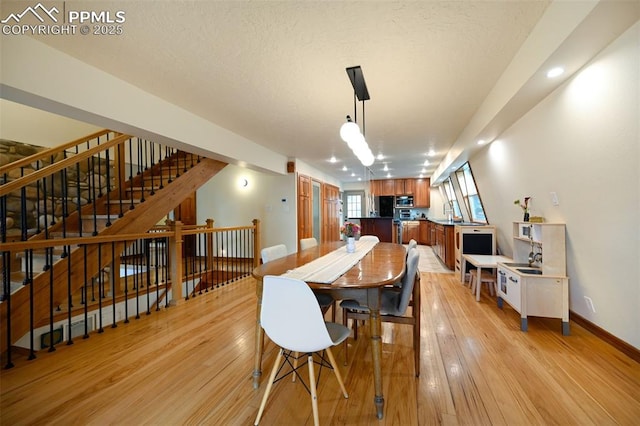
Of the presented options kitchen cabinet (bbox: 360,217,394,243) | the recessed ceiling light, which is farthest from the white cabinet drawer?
kitchen cabinet (bbox: 360,217,394,243)

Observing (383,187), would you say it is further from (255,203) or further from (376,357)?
(376,357)

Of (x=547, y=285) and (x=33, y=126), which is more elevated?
(x=33, y=126)

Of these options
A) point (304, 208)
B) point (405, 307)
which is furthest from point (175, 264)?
point (304, 208)

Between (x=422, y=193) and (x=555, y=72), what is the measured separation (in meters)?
7.15

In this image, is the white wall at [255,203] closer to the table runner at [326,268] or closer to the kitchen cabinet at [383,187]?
the table runner at [326,268]

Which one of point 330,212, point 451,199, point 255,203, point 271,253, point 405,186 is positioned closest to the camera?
point 271,253

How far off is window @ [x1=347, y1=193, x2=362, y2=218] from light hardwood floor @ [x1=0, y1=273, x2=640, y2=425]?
8.02 meters

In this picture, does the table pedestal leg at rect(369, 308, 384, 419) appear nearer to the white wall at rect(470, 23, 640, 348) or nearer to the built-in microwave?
the white wall at rect(470, 23, 640, 348)

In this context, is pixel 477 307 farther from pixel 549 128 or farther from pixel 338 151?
pixel 338 151

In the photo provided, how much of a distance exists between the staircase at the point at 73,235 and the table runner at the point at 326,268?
2062 millimetres

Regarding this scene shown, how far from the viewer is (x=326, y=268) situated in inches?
74.5

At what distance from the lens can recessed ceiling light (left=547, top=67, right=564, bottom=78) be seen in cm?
185

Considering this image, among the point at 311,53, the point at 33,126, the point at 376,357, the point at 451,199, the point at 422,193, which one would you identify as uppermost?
the point at 33,126

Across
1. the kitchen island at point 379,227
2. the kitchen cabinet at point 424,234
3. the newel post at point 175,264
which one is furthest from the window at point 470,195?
the newel post at point 175,264
